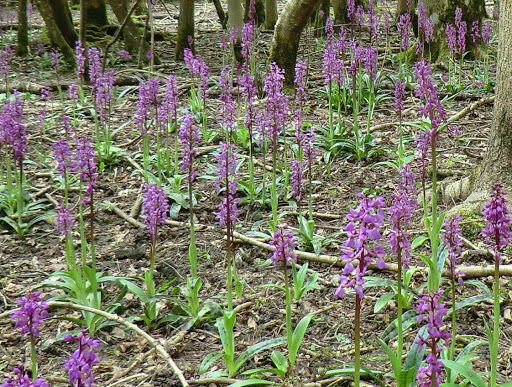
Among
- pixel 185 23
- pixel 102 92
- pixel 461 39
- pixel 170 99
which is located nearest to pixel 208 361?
pixel 170 99

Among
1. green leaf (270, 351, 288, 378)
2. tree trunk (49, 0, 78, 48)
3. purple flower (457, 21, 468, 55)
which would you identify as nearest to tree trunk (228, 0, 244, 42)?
tree trunk (49, 0, 78, 48)

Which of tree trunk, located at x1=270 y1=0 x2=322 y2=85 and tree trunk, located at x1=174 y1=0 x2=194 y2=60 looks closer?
tree trunk, located at x1=270 y1=0 x2=322 y2=85

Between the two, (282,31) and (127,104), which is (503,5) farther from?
(127,104)

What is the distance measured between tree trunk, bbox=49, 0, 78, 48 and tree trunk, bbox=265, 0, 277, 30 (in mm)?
5787

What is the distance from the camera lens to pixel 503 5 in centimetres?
439

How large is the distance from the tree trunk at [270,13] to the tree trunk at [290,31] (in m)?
7.53

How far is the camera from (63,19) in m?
10.6

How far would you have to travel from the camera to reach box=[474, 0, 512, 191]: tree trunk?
4.23m

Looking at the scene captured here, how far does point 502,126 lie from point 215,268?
2.26m

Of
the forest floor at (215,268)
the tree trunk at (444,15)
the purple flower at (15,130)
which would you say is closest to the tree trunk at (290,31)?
the forest floor at (215,268)

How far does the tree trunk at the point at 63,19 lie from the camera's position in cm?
1032

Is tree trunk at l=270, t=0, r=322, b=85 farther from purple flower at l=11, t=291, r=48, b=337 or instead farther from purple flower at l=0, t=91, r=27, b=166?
purple flower at l=11, t=291, r=48, b=337

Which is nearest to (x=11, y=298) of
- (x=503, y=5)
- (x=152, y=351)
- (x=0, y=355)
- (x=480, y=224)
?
(x=0, y=355)

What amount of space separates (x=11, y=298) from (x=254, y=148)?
319 centimetres
